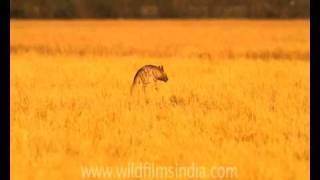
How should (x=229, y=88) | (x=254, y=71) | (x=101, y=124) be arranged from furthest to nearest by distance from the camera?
(x=254, y=71), (x=229, y=88), (x=101, y=124)

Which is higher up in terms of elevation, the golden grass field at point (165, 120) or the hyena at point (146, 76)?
the hyena at point (146, 76)

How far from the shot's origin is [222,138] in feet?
24.7

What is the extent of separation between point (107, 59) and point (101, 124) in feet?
32.2

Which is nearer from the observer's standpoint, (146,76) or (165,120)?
(165,120)

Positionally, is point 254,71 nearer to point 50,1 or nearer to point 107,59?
point 107,59

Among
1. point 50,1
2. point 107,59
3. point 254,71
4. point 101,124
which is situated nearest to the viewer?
point 101,124

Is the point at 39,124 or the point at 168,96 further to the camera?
the point at 168,96

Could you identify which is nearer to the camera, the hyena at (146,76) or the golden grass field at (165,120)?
the golden grass field at (165,120)

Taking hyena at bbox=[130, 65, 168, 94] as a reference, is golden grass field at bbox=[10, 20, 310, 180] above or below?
below

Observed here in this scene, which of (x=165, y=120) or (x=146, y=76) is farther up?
(x=146, y=76)

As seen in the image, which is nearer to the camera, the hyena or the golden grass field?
the golden grass field

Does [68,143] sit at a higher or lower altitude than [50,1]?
lower
